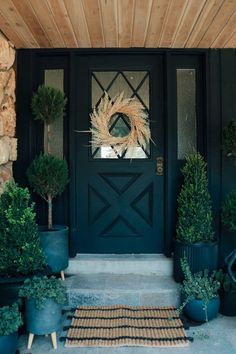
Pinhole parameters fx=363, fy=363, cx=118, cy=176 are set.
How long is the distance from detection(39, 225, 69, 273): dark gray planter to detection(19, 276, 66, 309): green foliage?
23.2 inches

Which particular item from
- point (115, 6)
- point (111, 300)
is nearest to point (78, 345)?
point (111, 300)

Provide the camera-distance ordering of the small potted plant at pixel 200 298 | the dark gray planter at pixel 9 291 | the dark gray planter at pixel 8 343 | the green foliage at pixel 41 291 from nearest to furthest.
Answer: the dark gray planter at pixel 8 343 → the green foliage at pixel 41 291 → the dark gray planter at pixel 9 291 → the small potted plant at pixel 200 298

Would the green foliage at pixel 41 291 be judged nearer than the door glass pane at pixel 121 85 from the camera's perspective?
Yes

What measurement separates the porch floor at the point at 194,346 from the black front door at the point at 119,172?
1.09 m

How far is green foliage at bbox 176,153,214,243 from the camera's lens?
3.12 meters

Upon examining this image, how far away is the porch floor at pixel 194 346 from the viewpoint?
2.39 meters

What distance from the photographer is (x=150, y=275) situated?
338cm

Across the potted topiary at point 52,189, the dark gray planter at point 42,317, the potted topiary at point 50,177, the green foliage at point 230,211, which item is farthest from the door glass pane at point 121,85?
the dark gray planter at point 42,317

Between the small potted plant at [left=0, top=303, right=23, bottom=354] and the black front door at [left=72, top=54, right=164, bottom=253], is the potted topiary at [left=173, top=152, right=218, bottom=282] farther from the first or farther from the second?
the small potted plant at [left=0, top=303, right=23, bottom=354]

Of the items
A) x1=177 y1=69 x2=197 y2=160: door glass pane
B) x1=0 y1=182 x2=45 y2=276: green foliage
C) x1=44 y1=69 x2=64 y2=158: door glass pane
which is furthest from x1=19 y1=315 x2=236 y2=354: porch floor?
x1=44 y1=69 x2=64 y2=158: door glass pane

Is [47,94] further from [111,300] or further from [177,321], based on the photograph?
[177,321]

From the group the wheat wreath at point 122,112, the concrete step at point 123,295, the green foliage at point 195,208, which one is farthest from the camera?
the wheat wreath at point 122,112

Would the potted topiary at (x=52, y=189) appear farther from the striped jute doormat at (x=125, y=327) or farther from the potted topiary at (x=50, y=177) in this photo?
the striped jute doormat at (x=125, y=327)

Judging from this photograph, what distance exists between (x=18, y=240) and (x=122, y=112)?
5.48 feet
